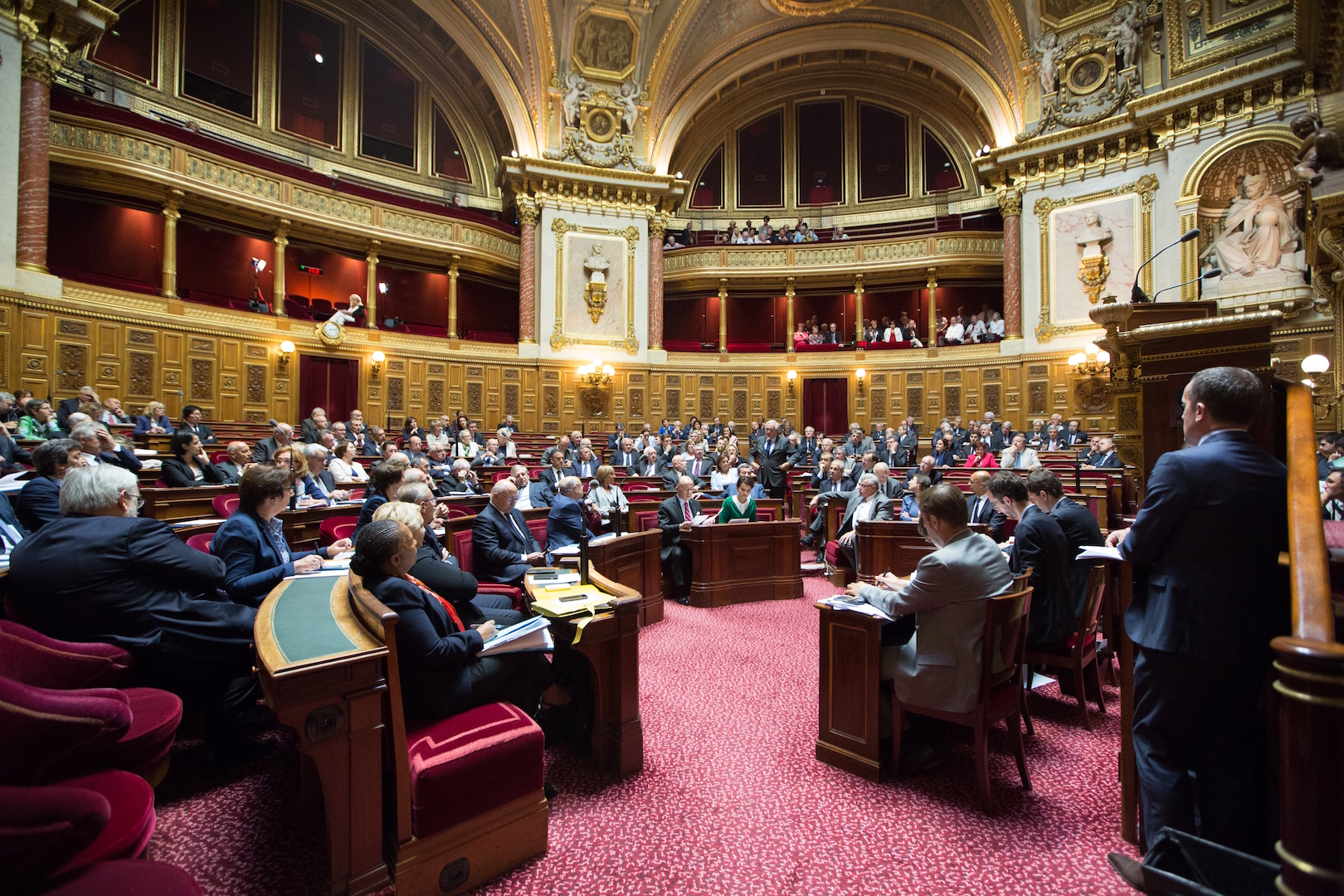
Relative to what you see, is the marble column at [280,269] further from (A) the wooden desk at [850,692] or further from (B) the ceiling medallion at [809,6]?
(A) the wooden desk at [850,692]

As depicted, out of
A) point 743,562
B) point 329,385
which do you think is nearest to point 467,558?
point 743,562

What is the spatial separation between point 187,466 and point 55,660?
452cm

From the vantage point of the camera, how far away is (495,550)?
427 cm

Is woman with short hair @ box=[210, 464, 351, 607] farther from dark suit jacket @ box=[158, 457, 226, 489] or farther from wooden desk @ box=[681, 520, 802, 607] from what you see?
wooden desk @ box=[681, 520, 802, 607]

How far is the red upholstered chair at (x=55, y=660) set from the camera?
2031 mm

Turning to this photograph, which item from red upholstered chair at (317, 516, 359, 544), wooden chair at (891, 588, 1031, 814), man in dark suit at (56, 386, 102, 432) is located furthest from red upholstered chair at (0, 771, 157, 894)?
man in dark suit at (56, 386, 102, 432)

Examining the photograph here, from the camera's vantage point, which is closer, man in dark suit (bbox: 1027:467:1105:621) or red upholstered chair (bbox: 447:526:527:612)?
man in dark suit (bbox: 1027:467:1105:621)

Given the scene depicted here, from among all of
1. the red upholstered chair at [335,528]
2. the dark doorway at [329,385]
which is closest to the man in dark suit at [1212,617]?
the red upholstered chair at [335,528]

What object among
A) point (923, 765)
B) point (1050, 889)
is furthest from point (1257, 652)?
point (923, 765)

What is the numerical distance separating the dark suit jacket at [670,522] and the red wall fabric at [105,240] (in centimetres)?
1183

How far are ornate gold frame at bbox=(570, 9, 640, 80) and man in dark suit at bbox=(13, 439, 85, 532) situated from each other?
48.7 feet

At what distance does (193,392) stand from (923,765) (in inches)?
540

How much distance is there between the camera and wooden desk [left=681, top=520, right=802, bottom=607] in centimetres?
613

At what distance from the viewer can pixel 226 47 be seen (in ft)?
44.8
